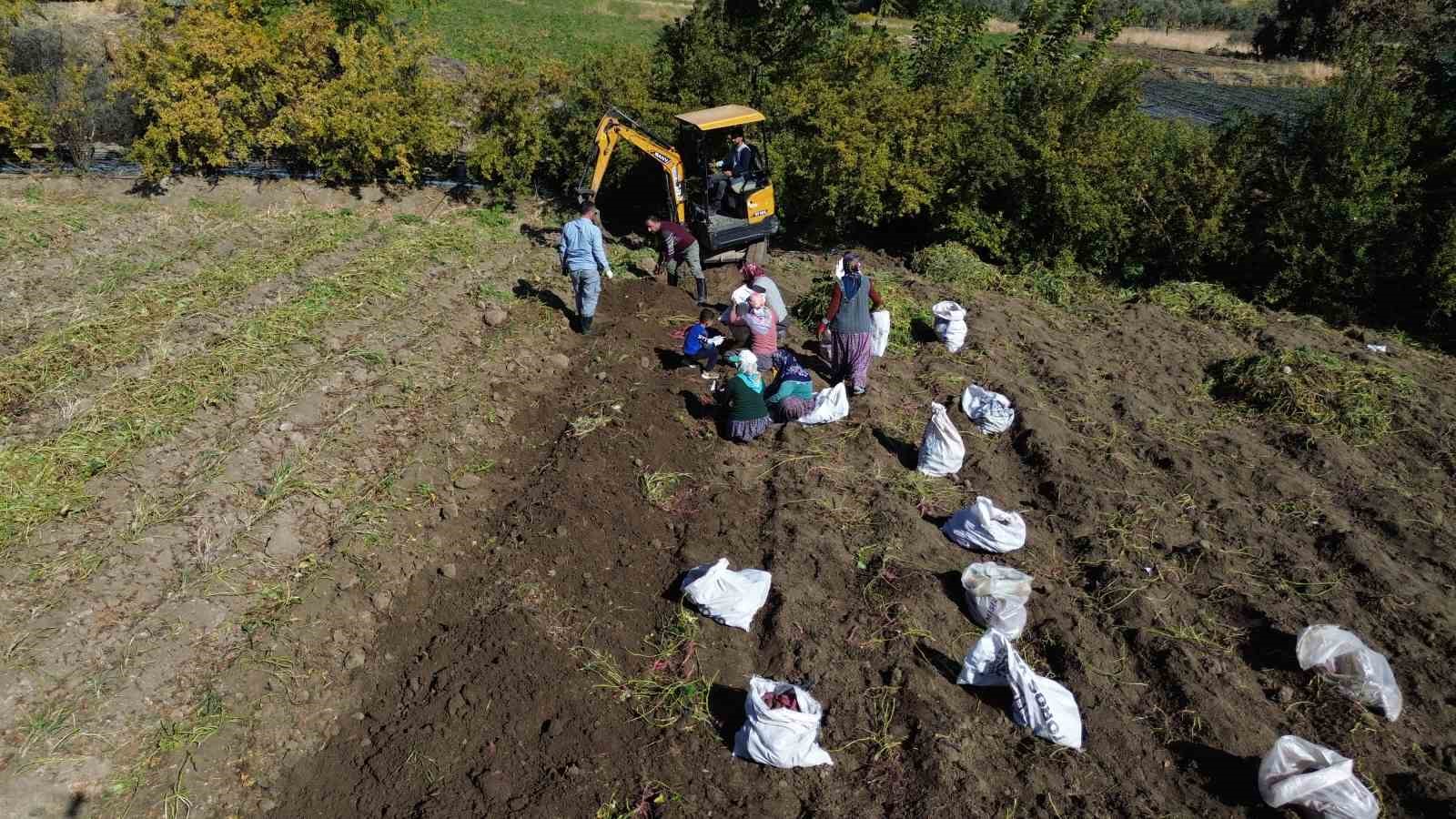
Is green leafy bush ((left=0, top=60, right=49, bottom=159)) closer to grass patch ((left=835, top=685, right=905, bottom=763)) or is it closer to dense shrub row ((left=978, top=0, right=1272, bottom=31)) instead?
grass patch ((left=835, top=685, right=905, bottom=763))

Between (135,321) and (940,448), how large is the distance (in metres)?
8.84

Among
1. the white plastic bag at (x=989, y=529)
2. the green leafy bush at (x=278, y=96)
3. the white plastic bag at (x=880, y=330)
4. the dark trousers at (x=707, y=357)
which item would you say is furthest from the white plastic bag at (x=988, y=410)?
the green leafy bush at (x=278, y=96)

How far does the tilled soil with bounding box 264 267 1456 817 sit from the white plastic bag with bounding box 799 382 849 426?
0.41 ft

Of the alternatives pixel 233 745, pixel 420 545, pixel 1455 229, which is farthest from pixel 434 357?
pixel 1455 229

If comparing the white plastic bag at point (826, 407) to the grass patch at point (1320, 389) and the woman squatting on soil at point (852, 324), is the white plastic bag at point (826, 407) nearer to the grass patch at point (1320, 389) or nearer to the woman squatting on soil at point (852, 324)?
the woman squatting on soil at point (852, 324)

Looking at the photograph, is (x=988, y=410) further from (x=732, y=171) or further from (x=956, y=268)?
(x=732, y=171)

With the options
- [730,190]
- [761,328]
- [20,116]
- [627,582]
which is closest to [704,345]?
[761,328]

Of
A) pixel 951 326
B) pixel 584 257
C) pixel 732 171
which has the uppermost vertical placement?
pixel 732 171

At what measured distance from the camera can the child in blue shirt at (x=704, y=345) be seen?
9.62 meters

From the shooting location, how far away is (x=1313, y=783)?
4.89 metres

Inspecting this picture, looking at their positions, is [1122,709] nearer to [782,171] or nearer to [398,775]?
[398,775]

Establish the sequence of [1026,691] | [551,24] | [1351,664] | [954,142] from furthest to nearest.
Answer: [551,24]
[954,142]
[1351,664]
[1026,691]

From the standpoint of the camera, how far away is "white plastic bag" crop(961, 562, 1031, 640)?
251 inches

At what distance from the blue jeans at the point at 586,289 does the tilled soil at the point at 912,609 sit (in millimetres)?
914
